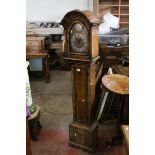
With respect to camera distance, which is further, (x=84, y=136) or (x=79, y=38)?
(x=84, y=136)

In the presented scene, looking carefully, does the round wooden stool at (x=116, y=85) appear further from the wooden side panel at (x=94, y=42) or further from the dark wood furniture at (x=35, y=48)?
the dark wood furniture at (x=35, y=48)

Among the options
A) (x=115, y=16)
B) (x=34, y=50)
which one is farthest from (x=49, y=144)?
(x=115, y=16)

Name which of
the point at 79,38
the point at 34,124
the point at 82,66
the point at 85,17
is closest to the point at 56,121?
the point at 34,124

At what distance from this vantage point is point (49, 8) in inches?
234

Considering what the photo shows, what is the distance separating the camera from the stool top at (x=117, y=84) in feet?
7.64

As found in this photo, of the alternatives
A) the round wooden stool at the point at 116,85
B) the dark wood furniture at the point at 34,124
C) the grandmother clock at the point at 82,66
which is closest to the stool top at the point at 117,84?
the round wooden stool at the point at 116,85

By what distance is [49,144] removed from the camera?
2795 millimetres

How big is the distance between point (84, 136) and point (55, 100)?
Answer: 5.03ft

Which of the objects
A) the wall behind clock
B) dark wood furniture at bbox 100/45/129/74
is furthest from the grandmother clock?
the wall behind clock

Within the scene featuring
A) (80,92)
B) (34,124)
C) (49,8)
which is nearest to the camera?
(80,92)

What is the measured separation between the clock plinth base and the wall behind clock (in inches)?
153

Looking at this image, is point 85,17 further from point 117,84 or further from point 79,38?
point 117,84
